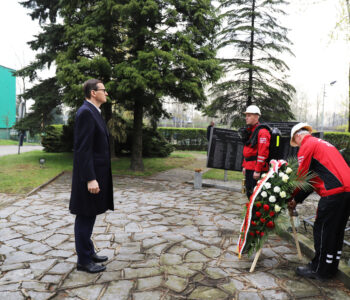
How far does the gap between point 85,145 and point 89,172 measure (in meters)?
0.30

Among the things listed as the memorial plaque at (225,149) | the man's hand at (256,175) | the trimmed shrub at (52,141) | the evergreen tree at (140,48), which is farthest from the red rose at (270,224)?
the trimmed shrub at (52,141)

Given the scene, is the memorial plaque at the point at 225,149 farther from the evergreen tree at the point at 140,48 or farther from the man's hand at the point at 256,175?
the man's hand at the point at 256,175

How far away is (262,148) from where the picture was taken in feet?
15.5

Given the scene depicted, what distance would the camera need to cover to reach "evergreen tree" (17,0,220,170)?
31.0ft

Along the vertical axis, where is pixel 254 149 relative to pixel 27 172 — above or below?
above

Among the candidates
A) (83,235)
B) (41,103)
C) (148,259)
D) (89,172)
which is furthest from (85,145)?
(41,103)

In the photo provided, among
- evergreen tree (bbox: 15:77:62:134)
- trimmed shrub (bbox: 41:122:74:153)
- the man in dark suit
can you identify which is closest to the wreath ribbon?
the man in dark suit

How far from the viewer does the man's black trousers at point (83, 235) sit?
11.0 ft

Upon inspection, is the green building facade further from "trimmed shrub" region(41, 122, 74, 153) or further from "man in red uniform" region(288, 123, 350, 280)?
"man in red uniform" region(288, 123, 350, 280)

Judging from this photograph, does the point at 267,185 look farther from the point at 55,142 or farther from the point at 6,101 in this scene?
the point at 6,101

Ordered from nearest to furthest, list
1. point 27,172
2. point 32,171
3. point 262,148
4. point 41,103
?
point 262,148 < point 27,172 < point 32,171 < point 41,103

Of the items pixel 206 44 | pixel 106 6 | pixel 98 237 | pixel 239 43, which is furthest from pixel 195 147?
pixel 98 237

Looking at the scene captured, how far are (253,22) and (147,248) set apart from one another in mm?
12357

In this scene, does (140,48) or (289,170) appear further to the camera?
(140,48)
